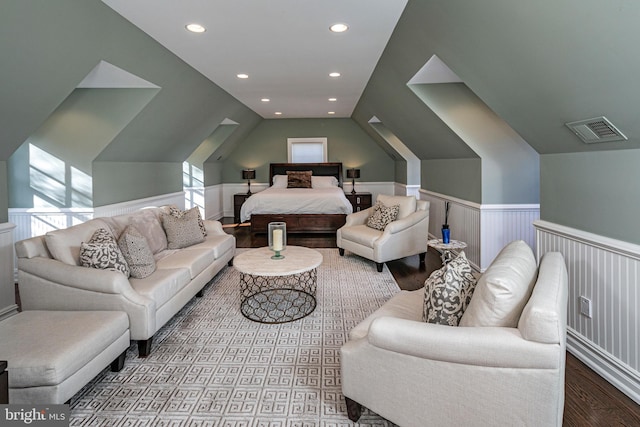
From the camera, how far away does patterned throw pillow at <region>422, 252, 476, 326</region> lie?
1741 mm

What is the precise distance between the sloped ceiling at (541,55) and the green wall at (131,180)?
143 inches

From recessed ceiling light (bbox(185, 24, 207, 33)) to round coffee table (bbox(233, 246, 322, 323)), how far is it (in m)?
2.00

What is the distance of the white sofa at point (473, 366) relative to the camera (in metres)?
1.34

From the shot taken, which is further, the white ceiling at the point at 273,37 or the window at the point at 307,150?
the window at the point at 307,150

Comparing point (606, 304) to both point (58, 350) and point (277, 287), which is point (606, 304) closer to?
point (277, 287)

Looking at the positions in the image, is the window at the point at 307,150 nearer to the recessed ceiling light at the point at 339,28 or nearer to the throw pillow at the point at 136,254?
the recessed ceiling light at the point at 339,28

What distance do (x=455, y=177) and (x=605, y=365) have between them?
310cm

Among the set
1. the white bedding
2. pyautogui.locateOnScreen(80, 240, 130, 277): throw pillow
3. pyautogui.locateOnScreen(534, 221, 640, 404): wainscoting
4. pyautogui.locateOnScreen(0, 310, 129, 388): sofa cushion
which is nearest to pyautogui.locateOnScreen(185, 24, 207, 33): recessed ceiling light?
pyautogui.locateOnScreen(80, 240, 130, 277): throw pillow

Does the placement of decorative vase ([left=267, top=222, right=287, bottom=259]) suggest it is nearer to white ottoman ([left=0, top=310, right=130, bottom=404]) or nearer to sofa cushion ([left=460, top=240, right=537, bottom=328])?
white ottoman ([left=0, top=310, right=130, bottom=404])

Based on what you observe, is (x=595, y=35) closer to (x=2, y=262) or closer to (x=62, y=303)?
(x=62, y=303)

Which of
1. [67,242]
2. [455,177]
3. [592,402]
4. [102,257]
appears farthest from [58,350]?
[455,177]

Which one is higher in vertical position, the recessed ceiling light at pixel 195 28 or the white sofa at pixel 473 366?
the recessed ceiling light at pixel 195 28

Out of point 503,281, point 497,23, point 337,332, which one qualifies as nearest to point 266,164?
point 337,332

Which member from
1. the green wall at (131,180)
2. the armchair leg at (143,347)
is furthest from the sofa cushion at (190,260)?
the green wall at (131,180)
